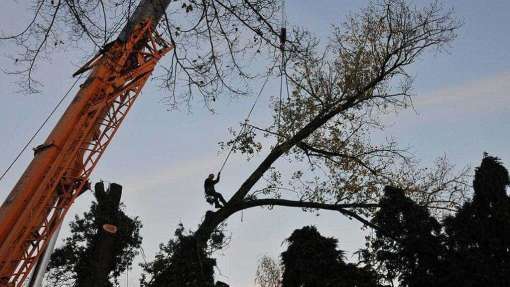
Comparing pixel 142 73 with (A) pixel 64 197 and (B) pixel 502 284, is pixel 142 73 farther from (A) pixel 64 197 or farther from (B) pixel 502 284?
(B) pixel 502 284

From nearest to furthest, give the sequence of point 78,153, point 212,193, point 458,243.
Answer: point 78,153, point 458,243, point 212,193

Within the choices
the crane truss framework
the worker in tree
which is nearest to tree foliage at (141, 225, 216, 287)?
the worker in tree

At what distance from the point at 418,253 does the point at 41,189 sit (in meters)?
8.27

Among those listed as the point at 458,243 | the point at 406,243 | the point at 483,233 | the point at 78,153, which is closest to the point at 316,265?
the point at 406,243

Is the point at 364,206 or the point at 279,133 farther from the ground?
the point at 279,133

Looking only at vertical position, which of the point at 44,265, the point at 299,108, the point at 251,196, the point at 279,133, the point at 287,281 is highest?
the point at 299,108

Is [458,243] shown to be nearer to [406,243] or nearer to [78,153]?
[406,243]

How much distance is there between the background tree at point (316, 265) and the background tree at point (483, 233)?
2374 millimetres

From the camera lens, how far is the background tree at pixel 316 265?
1187 cm

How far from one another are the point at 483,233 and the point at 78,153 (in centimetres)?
844

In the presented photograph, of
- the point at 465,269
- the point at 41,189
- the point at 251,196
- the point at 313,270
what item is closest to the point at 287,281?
the point at 313,270

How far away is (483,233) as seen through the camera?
9.73m

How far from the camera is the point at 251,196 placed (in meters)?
12.9

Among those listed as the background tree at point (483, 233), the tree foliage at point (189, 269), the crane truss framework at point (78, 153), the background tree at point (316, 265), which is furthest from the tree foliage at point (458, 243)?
the crane truss framework at point (78, 153)
